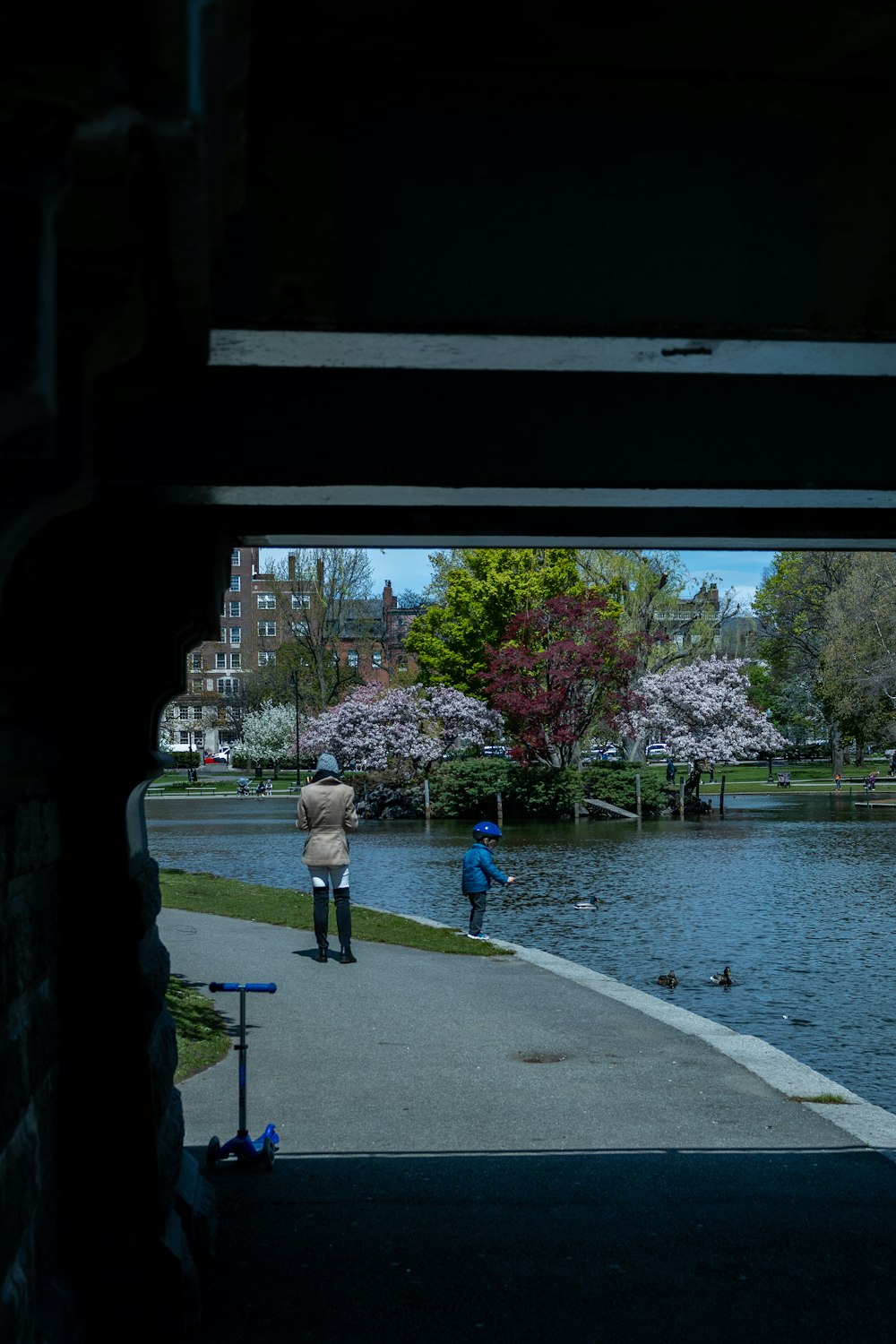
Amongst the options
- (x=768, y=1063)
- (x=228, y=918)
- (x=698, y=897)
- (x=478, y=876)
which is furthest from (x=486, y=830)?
(x=698, y=897)

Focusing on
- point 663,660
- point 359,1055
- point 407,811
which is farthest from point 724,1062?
point 663,660

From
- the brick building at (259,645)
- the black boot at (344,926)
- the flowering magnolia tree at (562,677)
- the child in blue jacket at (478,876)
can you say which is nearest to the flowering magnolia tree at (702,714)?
the flowering magnolia tree at (562,677)

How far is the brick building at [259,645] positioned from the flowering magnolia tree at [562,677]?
1969 cm

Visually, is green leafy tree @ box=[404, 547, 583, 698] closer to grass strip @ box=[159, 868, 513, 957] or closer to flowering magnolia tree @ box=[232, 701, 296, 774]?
flowering magnolia tree @ box=[232, 701, 296, 774]

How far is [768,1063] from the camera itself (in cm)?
977

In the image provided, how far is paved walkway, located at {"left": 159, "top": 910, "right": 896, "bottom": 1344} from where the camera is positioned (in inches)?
220

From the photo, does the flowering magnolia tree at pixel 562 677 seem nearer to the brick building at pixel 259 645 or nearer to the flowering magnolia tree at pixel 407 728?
the flowering magnolia tree at pixel 407 728

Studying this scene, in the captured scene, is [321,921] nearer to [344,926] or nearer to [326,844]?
[344,926]

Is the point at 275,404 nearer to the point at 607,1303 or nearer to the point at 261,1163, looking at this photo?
the point at 607,1303

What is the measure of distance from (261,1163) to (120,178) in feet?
20.6

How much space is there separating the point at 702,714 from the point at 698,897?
27.3 meters

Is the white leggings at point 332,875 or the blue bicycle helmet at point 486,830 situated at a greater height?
the blue bicycle helmet at point 486,830

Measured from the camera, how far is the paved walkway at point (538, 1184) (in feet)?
18.4

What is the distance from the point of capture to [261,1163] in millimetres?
7398
